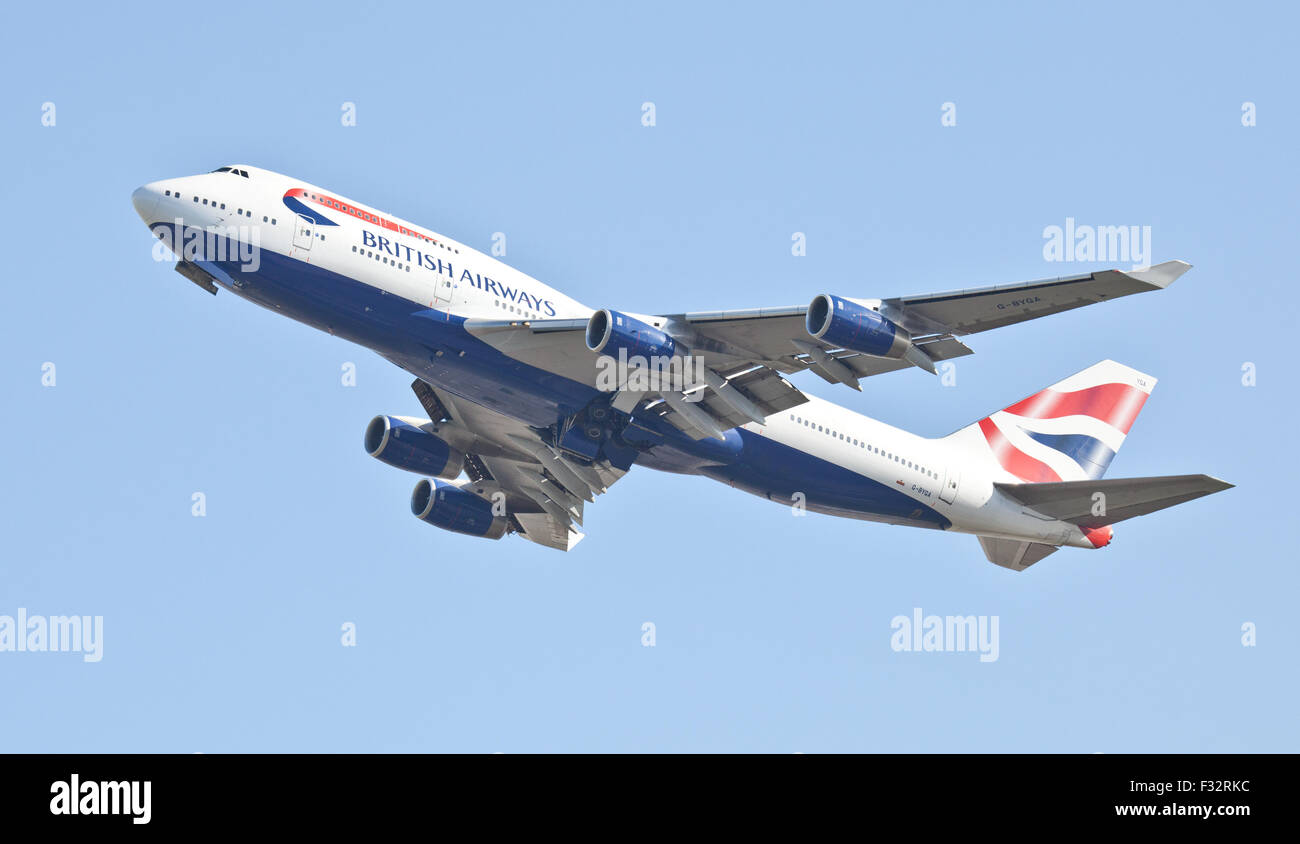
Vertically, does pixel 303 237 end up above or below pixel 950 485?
above

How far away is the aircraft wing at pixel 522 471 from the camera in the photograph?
41844mm

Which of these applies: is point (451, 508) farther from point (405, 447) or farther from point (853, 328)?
point (853, 328)

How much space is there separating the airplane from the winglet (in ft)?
0.15

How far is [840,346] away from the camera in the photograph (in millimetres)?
33469

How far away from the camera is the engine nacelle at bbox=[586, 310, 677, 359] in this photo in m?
34.8

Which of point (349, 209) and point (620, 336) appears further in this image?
point (349, 209)

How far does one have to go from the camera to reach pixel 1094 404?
48.4m

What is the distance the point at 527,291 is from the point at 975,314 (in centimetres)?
1178

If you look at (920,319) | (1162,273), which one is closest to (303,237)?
(920,319)

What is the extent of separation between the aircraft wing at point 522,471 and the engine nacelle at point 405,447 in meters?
0.54

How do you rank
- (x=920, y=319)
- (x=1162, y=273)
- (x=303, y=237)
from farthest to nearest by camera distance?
(x=303, y=237) → (x=920, y=319) → (x=1162, y=273)

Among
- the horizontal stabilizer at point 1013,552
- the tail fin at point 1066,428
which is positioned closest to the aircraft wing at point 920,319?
the tail fin at point 1066,428

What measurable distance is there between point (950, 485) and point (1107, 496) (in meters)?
4.40

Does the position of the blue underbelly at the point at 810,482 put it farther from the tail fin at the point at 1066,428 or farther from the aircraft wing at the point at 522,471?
the tail fin at the point at 1066,428
